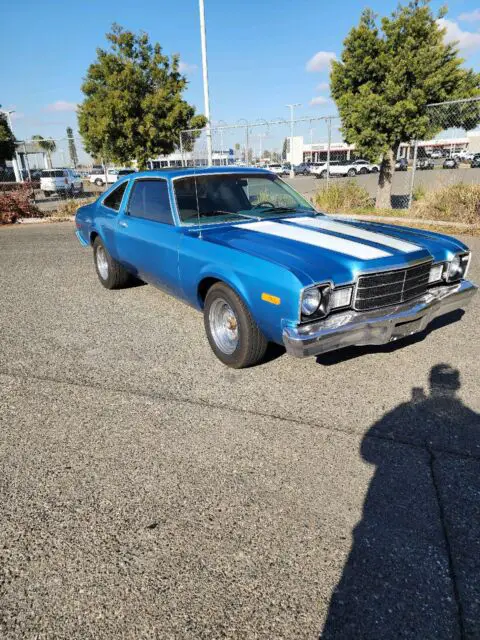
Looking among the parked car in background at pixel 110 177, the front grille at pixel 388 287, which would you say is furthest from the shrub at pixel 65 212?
the parked car in background at pixel 110 177

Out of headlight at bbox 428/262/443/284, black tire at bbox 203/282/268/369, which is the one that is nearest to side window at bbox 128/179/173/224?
black tire at bbox 203/282/268/369

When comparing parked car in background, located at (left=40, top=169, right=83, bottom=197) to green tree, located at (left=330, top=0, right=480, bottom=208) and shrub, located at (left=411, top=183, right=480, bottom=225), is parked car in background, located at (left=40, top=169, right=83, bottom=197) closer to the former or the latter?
green tree, located at (left=330, top=0, right=480, bottom=208)

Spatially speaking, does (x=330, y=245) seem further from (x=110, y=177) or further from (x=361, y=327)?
(x=110, y=177)

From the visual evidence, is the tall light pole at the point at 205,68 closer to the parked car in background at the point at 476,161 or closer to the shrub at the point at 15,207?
the shrub at the point at 15,207

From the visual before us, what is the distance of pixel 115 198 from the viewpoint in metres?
5.48

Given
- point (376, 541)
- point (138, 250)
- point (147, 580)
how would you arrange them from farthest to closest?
point (138, 250) < point (376, 541) < point (147, 580)

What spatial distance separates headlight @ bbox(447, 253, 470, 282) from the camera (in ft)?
12.3

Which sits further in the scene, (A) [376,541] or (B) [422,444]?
(B) [422,444]

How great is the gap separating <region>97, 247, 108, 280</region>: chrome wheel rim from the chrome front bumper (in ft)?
12.5

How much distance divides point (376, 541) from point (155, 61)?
1704 centimetres

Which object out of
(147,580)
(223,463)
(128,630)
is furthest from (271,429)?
(128,630)

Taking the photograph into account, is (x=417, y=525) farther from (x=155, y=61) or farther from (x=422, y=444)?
(x=155, y=61)

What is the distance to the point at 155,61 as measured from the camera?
15.3 meters

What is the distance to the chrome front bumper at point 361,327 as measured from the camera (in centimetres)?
287
